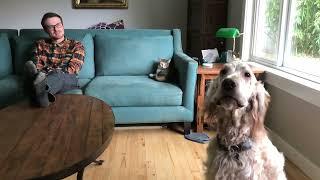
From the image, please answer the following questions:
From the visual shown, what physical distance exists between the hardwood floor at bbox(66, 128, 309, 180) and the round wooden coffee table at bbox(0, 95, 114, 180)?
0.60 meters

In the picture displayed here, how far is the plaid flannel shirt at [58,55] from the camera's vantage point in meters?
3.23

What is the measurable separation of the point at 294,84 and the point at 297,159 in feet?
1.92

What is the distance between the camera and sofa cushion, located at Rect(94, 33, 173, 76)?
11.7 ft

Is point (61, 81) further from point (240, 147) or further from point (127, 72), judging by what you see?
point (240, 147)

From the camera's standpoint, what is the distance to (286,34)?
302 cm

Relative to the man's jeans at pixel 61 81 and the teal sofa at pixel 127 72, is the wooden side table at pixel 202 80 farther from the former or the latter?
the man's jeans at pixel 61 81

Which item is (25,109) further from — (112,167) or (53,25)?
(53,25)

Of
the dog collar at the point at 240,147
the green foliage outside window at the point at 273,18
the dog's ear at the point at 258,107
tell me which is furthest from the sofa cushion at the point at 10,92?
the green foliage outside window at the point at 273,18

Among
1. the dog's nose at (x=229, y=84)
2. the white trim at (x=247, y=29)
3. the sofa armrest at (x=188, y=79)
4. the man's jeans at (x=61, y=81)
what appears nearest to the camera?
→ the dog's nose at (x=229, y=84)

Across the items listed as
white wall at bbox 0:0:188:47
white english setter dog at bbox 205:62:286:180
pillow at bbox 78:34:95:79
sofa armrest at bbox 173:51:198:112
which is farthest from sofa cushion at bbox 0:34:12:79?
white english setter dog at bbox 205:62:286:180

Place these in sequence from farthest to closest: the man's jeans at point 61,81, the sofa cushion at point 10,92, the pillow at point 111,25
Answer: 1. the pillow at point 111,25
2. the sofa cushion at point 10,92
3. the man's jeans at point 61,81

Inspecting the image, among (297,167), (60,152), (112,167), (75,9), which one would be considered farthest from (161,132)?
(75,9)

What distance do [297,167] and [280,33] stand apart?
47.8 inches

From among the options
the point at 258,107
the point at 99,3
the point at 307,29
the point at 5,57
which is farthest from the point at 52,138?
the point at 99,3
